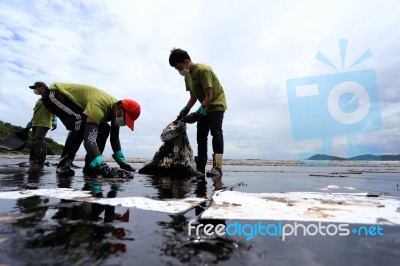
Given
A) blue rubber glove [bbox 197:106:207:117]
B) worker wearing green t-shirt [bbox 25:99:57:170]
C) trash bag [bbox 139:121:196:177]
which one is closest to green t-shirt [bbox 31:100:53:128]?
worker wearing green t-shirt [bbox 25:99:57:170]

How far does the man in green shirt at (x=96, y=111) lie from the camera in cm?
412

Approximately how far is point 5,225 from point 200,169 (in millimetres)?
4490

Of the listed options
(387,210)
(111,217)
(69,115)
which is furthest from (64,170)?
(387,210)

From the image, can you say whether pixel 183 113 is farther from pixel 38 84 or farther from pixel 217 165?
pixel 38 84

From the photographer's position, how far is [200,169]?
580 centimetres

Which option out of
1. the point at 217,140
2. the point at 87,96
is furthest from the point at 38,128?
the point at 217,140

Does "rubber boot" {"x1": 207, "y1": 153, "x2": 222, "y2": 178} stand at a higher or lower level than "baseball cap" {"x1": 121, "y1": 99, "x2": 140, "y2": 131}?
lower

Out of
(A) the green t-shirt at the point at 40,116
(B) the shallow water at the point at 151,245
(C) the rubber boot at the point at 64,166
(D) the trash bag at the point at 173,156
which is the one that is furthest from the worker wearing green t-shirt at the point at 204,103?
(B) the shallow water at the point at 151,245

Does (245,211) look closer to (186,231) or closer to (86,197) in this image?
(186,231)

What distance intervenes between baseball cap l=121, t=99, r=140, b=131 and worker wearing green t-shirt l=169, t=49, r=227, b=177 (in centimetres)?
112

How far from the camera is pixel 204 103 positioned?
520cm

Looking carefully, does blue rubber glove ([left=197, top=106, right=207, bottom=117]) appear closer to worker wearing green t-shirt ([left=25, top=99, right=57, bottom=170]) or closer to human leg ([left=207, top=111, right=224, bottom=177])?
human leg ([left=207, top=111, right=224, bottom=177])

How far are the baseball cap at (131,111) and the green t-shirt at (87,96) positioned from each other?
0.28m

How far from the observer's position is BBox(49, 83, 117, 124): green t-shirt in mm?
4520
